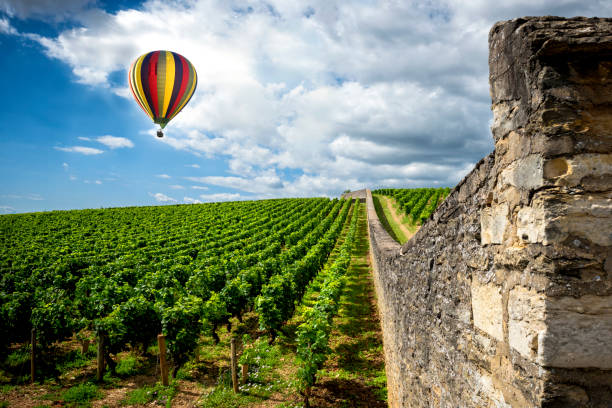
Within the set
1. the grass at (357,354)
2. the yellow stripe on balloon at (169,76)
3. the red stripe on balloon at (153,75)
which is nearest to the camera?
the grass at (357,354)

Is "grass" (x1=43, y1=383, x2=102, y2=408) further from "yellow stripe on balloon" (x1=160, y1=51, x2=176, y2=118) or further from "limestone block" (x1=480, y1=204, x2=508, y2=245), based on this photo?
"yellow stripe on balloon" (x1=160, y1=51, x2=176, y2=118)

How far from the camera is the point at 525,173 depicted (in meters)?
1.87

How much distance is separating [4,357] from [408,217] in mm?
31510

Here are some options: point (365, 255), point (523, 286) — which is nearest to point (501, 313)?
point (523, 286)

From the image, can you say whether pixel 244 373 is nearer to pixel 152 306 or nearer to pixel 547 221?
pixel 152 306

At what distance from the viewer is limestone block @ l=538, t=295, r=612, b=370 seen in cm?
167

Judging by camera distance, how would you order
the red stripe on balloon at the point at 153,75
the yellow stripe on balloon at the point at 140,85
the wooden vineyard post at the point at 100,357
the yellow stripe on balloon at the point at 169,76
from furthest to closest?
the yellow stripe on balloon at the point at 169,76 → the red stripe on balloon at the point at 153,75 → the yellow stripe on balloon at the point at 140,85 → the wooden vineyard post at the point at 100,357

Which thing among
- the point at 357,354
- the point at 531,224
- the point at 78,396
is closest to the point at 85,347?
the point at 78,396

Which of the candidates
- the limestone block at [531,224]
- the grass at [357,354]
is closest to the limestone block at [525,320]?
the limestone block at [531,224]

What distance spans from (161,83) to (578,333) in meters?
22.0

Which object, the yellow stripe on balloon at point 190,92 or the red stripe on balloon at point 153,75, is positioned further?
the yellow stripe on balloon at point 190,92

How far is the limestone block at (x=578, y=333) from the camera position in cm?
167

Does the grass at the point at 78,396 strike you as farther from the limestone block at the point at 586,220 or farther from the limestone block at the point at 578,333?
the limestone block at the point at 586,220

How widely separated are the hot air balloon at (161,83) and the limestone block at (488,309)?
21.3 metres
